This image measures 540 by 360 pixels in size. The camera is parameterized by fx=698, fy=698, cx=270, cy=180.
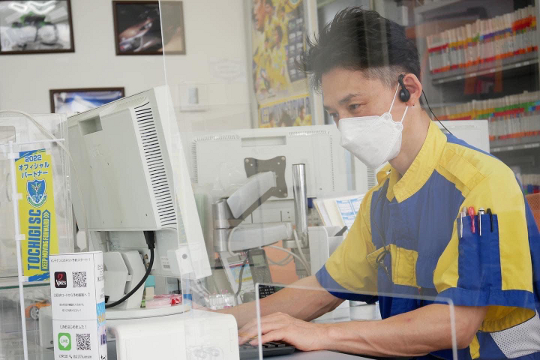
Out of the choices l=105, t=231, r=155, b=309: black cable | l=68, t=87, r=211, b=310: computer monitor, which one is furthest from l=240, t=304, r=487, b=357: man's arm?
l=105, t=231, r=155, b=309: black cable

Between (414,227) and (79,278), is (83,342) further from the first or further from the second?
(414,227)

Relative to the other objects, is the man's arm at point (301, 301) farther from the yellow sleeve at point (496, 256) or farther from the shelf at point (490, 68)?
the shelf at point (490, 68)

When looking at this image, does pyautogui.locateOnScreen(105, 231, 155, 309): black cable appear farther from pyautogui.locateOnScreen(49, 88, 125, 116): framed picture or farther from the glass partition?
pyautogui.locateOnScreen(49, 88, 125, 116): framed picture

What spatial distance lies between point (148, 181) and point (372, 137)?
617 mm

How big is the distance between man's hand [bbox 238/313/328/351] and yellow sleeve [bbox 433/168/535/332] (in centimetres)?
33

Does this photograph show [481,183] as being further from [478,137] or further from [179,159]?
[179,159]

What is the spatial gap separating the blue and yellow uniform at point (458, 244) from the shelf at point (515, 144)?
2cm

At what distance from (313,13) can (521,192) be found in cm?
47

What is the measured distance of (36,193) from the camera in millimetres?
1491

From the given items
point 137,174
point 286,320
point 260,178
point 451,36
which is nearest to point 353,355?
point 286,320

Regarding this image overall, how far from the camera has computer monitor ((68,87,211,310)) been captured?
4.86ft

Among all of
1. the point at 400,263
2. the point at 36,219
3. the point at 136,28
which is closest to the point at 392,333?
the point at 400,263

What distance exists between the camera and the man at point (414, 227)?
0.94m

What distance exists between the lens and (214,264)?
1.47 meters
